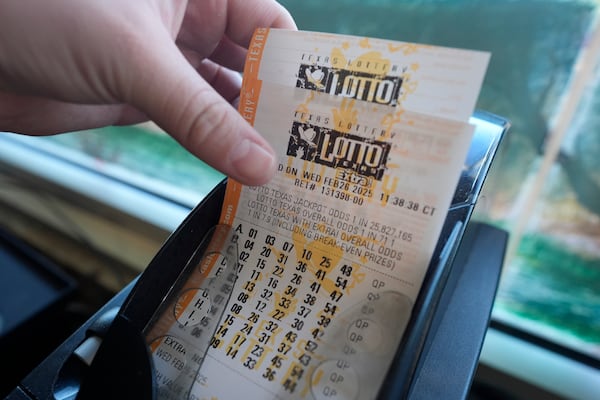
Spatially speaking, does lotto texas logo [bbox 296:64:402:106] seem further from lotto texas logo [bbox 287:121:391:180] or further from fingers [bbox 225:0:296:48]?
fingers [bbox 225:0:296:48]

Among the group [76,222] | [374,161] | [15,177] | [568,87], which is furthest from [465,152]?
[15,177]

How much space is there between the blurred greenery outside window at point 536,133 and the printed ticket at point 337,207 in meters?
0.32

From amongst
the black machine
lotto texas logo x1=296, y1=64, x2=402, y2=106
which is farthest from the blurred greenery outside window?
lotto texas logo x1=296, y1=64, x2=402, y2=106

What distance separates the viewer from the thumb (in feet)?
1.16

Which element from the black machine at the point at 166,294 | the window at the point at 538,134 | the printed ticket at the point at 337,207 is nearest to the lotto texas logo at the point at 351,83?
the printed ticket at the point at 337,207

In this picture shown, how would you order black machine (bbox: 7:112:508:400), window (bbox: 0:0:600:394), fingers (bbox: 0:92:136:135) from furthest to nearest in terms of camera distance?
window (bbox: 0:0:600:394), fingers (bbox: 0:92:136:135), black machine (bbox: 7:112:508:400)

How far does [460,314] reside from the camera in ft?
1.52

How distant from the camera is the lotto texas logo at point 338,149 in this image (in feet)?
1.20

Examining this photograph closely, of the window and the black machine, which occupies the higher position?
the window

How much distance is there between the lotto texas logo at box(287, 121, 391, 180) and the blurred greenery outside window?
331 millimetres

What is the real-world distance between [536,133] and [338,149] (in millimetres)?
490

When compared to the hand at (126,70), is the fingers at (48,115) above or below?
below

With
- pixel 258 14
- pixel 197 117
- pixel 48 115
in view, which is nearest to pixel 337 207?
pixel 197 117

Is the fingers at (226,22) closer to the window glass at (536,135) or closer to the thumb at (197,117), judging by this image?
the thumb at (197,117)
